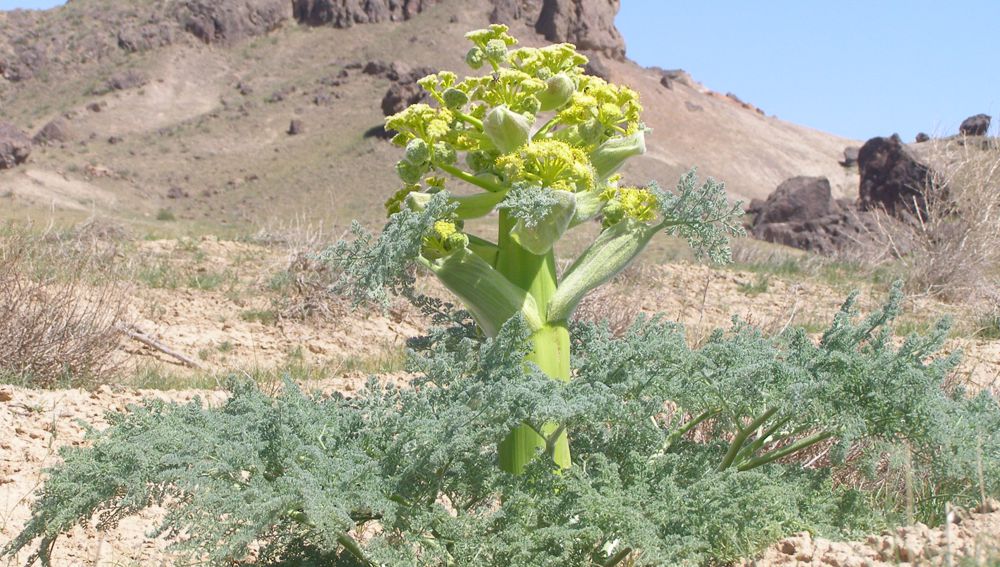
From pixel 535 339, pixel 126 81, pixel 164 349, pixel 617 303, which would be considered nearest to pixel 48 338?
pixel 164 349

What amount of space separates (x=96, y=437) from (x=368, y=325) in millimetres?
6030

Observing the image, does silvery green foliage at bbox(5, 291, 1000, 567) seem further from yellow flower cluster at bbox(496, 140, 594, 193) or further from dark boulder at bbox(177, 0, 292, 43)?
dark boulder at bbox(177, 0, 292, 43)

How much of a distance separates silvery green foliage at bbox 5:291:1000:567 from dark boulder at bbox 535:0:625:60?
5123 cm

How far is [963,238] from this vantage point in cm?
1023

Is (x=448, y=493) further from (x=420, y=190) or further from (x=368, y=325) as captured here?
(x=368, y=325)

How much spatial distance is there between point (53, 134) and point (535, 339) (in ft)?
152

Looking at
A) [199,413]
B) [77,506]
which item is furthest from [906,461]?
[77,506]

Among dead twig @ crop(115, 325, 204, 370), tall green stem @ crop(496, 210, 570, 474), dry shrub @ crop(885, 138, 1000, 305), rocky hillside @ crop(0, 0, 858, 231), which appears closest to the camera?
tall green stem @ crop(496, 210, 570, 474)

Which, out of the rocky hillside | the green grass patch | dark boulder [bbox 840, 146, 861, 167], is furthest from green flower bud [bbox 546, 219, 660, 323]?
dark boulder [bbox 840, 146, 861, 167]

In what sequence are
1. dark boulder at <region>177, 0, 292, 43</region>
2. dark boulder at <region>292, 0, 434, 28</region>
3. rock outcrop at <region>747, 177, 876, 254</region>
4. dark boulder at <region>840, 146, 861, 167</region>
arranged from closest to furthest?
1. rock outcrop at <region>747, 177, 876, 254</region>
2. dark boulder at <region>292, 0, 434, 28</region>
3. dark boulder at <region>177, 0, 292, 43</region>
4. dark boulder at <region>840, 146, 861, 167</region>

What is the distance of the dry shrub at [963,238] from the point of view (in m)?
9.81

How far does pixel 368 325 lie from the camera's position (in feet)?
28.0

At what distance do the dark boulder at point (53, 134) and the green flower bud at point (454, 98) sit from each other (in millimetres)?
45171

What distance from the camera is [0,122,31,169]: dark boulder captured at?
115 ft
